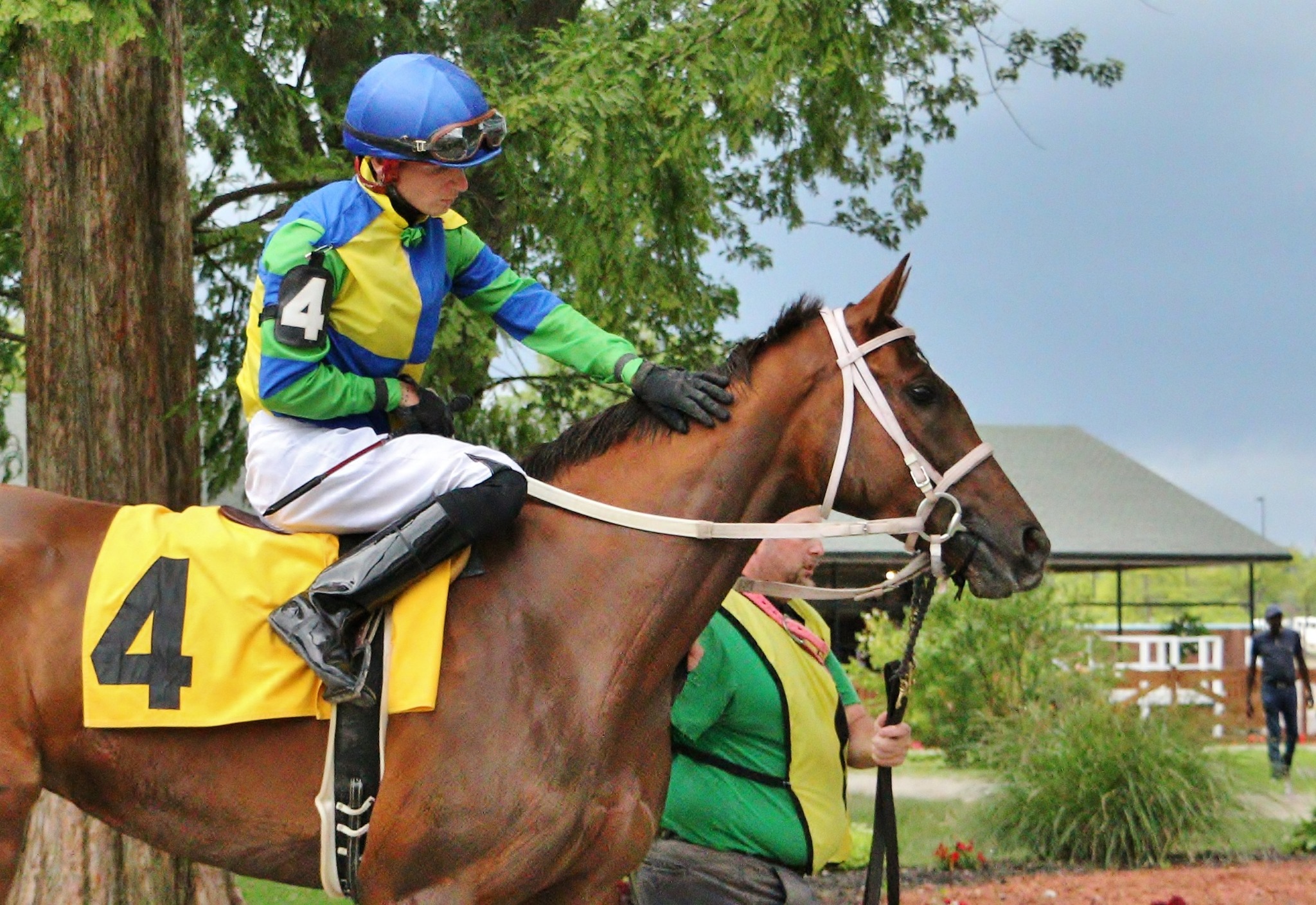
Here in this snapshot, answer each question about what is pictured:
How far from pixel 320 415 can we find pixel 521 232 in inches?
176

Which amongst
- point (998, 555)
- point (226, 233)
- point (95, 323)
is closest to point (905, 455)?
point (998, 555)

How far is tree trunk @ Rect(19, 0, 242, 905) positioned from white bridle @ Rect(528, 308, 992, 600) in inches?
127

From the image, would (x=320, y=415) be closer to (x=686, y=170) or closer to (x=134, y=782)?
(x=134, y=782)

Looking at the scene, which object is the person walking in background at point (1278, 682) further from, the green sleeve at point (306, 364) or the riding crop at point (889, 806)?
the green sleeve at point (306, 364)

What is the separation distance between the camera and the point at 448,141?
331cm

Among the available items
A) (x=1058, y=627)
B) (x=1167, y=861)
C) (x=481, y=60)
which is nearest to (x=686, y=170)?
(x=481, y=60)

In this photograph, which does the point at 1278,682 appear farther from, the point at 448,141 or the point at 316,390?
the point at 316,390

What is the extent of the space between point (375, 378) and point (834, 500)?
1.18 m

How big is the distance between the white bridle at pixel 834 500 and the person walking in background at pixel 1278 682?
11.2m

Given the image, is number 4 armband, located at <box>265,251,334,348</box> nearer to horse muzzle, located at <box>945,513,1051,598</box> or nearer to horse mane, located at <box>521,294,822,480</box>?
horse mane, located at <box>521,294,822,480</box>

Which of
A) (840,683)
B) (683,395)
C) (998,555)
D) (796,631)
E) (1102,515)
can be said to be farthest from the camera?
(1102,515)

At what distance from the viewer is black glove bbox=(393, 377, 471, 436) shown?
11.3 feet

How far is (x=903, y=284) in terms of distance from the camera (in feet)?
11.1

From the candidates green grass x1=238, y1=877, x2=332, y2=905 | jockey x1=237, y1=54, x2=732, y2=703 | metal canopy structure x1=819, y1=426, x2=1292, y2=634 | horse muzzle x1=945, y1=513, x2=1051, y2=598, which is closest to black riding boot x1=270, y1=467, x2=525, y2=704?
jockey x1=237, y1=54, x2=732, y2=703
